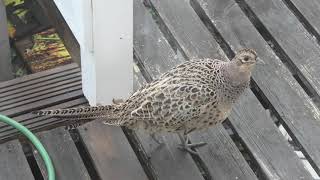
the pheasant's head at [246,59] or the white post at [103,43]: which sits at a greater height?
the white post at [103,43]

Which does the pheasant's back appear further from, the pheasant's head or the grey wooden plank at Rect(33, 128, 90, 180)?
the grey wooden plank at Rect(33, 128, 90, 180)

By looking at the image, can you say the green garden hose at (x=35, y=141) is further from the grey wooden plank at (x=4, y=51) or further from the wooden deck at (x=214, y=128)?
the grey wooden plank at (x=4, y=51)

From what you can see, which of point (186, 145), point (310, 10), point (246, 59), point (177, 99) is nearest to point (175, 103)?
point (177, 99)

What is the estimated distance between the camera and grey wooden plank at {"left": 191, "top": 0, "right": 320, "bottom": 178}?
3172 millimetres

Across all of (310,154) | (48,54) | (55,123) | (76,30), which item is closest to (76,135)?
(55,123)

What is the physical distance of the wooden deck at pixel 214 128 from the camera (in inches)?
119

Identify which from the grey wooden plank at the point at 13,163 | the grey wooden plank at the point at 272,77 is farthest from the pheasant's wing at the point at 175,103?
the grey wooden plank at the point at 13,163

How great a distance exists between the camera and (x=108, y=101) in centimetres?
322

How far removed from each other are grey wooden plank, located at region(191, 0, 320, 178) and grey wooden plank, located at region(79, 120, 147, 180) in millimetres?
702

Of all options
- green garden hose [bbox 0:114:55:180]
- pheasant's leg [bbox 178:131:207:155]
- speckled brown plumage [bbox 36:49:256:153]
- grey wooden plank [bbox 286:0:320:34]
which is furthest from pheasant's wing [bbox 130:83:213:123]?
grey wooden plank [bbox 286:0:320:34]

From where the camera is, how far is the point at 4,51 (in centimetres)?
364

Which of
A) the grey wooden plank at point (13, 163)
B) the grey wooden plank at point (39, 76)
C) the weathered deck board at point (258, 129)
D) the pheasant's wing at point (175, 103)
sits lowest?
the weathered deck board at point (258, 129)

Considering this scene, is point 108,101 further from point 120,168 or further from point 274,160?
point 274,160

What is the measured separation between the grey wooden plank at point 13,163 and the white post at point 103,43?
45 cm
